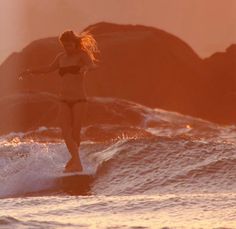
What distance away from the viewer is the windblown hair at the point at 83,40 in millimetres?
11508

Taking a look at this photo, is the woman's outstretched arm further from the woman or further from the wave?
the wave

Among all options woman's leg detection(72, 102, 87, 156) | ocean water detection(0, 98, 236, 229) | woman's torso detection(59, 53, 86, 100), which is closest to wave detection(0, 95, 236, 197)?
ocean water detection(0, 98, 236, 229)

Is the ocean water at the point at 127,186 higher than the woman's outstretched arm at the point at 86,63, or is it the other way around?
the woman's outstretched arm at the point at 86,63

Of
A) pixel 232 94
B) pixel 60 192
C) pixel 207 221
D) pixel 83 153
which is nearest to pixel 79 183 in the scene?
pixel 60 192

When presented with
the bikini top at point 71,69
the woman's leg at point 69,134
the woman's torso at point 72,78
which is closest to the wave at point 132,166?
the woman's leg at point 69,134

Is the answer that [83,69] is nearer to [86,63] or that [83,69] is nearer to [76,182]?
[86,63]

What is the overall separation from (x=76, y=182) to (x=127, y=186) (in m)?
0.77

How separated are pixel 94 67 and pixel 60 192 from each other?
6.57ft

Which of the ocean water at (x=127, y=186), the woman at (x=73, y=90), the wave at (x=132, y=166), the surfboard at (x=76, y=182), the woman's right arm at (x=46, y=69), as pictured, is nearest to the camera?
the ocean water at (x=127, y=186)

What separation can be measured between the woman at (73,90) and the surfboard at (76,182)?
182 mm

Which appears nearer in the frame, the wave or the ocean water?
the ocean water

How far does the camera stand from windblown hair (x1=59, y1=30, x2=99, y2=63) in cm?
1151

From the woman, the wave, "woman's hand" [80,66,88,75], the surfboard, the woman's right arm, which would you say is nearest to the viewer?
the surfboard

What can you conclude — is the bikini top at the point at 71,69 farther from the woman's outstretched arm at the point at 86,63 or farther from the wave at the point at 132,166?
the wave at the point at 132,166
